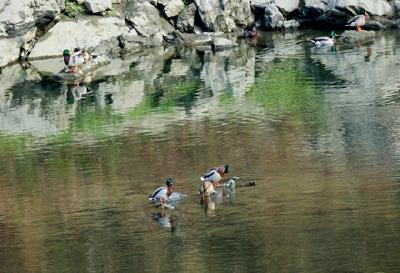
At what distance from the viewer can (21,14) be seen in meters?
72.2

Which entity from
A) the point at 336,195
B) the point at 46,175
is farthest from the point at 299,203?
the point at 46,175

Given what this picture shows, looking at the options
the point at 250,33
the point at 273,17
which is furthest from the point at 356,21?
the point at 250,33

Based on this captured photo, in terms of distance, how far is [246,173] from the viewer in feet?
129

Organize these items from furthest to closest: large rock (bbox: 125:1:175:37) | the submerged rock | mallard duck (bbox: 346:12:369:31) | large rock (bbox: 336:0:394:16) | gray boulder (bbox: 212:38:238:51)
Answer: large rock (bbox: 125:1:175:37)
large rock (bbox: 336:0:394:16)
gray boulder (bbox: 212:38:238:51)
mallard duck (bbox: 346:12:369:31)
the submerged rock

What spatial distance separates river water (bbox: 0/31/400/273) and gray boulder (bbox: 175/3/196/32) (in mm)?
8945

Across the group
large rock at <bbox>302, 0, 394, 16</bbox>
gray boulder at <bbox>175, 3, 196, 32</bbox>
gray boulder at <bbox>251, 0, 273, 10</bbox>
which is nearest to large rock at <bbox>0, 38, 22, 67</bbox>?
gray boulder at <bbox>175, 3, 196, 32</bbox>

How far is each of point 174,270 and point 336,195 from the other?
26.7 ft

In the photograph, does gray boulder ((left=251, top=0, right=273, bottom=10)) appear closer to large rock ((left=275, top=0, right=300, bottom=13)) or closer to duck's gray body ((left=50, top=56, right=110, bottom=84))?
large rock ((left=275, top=0, right=300, bottom=13))

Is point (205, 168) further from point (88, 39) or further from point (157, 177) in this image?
point (88, 39)

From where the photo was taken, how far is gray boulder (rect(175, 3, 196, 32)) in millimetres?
77125

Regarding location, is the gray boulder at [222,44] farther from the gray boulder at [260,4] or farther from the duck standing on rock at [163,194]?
the duck standing on rock at [163,194]

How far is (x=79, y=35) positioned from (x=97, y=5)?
325 centimetres

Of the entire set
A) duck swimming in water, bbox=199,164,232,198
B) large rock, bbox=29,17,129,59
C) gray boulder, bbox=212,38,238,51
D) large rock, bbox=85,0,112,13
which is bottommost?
gray boulder, bbox=212,38,238,51

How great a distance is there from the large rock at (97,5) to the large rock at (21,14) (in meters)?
3.20
